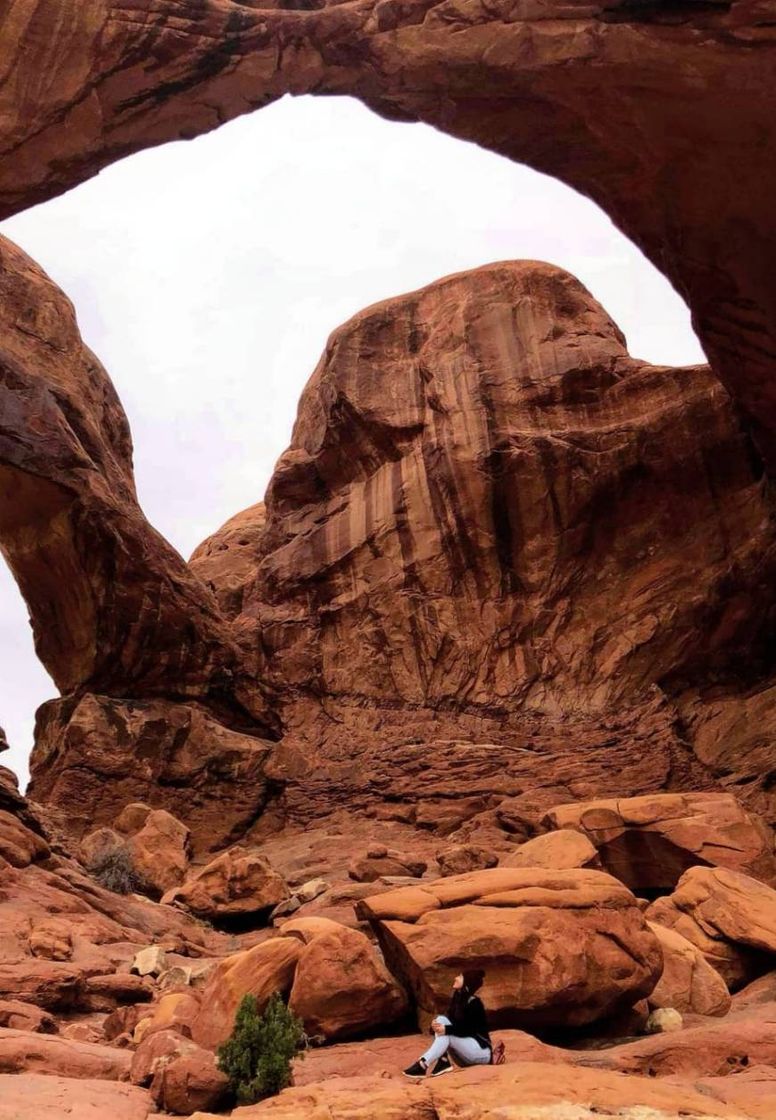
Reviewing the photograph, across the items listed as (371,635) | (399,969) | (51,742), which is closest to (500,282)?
(371,635)

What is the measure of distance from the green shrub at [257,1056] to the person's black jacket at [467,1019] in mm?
1486

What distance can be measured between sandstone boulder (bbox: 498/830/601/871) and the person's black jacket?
23.4 ft

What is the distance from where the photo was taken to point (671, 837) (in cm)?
1866

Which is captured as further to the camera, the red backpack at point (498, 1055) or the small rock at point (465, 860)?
the small rock at point (465, 860)

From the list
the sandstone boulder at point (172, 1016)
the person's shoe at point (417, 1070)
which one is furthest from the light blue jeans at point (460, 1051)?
the sandstone boulder at point (172, 1016)

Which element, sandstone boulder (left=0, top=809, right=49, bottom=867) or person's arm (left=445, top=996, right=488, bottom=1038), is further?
sandstone boulder (left=0, top=809, right=49, bottom=867)

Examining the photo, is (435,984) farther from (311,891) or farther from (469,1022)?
(311,891)

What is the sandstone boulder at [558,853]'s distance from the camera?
16609mm

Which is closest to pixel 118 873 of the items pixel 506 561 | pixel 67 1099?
pixel 67 1099

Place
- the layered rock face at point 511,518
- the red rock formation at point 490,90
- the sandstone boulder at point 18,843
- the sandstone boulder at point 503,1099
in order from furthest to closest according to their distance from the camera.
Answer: the layered rock face at point 511,518
the red rock formation at point 490,90
the sandstone boulder at point 18,843
the sandstone boulder at point 503,1099

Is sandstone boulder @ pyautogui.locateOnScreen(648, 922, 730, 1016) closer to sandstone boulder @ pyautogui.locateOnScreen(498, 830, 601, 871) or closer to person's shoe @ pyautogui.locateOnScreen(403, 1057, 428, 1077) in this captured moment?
sandstone boulder @ pyautogui.locateOnScreen(498, 830, 601, 871)

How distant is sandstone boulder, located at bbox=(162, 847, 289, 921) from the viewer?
64.1 feet

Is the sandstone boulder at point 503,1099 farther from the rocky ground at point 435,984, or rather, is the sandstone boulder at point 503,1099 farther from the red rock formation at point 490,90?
the red rock formation at point 490,90

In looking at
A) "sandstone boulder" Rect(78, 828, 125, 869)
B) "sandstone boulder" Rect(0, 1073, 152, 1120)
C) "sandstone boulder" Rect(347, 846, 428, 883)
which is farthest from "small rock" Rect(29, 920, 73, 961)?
"sandstone boulder" Rect(347, 846, 428, 883)
